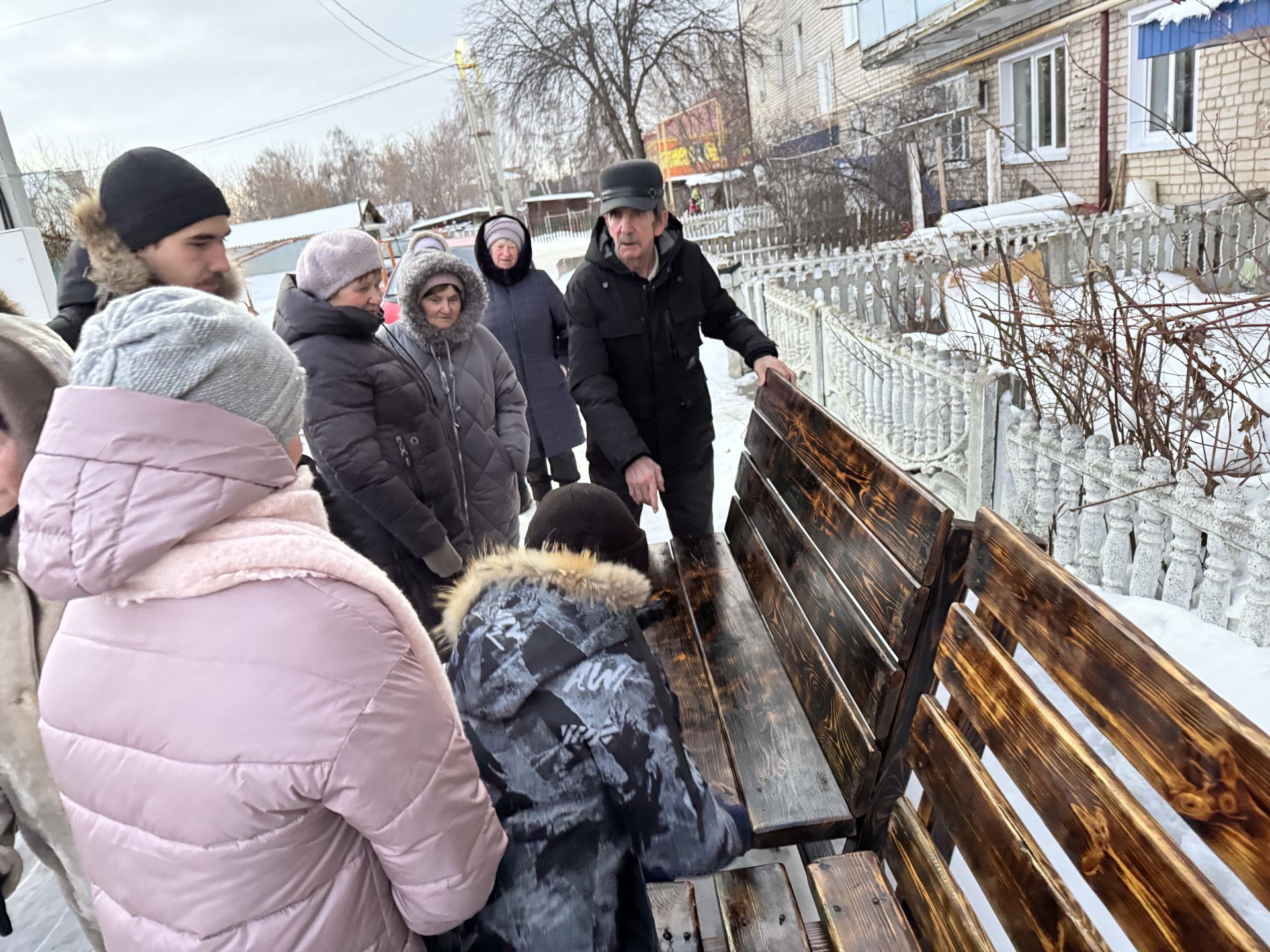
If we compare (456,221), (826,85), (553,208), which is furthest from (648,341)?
(553,208)

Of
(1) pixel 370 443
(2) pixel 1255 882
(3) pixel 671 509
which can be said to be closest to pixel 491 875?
(2) pixel 1255 882

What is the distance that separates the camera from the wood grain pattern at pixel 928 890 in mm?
1270

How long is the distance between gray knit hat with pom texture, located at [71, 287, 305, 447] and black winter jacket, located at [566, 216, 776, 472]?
177 cm

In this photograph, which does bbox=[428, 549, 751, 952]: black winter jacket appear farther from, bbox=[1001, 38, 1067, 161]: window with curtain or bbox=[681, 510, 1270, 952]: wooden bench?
bbox=[1001, 38, 1067, 161]: window with curtain

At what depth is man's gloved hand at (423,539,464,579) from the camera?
298 cm

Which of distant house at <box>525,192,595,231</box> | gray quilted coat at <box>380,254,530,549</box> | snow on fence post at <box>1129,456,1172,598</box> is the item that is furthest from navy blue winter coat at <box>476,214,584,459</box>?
distant house at <box>525,192,595,231</box>

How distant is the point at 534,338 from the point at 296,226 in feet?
137

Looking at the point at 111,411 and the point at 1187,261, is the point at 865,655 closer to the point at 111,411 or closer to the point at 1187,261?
the point at 111,411

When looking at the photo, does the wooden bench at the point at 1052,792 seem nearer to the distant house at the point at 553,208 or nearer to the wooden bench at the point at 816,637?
the wooden bench at the point at 816,637

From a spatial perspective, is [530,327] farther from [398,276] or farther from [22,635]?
[22,635]

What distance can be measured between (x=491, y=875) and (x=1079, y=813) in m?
0.88

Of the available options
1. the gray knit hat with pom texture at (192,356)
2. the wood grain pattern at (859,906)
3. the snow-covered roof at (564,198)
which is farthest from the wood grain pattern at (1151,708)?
the snow-covered roof at (564,198)

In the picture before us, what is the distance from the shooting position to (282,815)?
109 cm

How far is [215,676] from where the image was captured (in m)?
1.05
